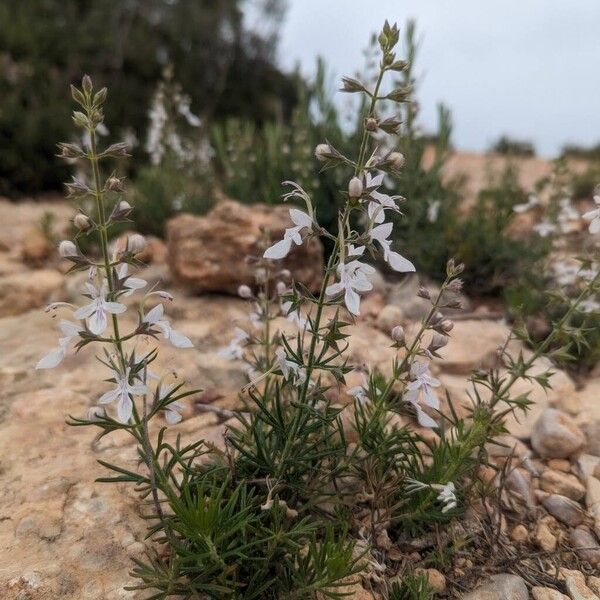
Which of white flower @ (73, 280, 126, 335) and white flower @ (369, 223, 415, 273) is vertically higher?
white flower @ (369, 223, 415, 273)

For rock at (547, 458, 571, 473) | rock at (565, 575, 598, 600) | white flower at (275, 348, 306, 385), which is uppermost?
white flower at (275, 348, 306, 385)

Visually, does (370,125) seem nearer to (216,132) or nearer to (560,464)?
(560,464)

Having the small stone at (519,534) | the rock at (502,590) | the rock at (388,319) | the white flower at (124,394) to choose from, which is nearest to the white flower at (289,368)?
the white flower at (124,394)

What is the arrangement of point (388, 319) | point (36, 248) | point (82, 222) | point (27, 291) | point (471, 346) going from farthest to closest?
point (36, 248), point (27, 291), point (388, 319), point (471, 346), point (82, 222)

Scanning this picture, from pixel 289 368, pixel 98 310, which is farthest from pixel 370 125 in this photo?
pixel 98 310

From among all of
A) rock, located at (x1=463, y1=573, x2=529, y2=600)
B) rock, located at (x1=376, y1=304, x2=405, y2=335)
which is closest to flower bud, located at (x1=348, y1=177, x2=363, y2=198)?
rock, located at (x1=463, y1=573, x2=529, y2=600)

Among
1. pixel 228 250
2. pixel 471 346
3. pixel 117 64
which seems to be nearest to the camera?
pixel 471 346

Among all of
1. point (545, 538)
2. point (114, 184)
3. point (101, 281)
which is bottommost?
point (545, 538)

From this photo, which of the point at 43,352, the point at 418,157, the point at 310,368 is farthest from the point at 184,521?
the point at 418,157

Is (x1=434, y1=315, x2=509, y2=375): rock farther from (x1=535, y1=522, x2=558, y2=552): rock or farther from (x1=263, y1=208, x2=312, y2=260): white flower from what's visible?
(x1=263, y1=208, x2=312, y2=260): white flower
